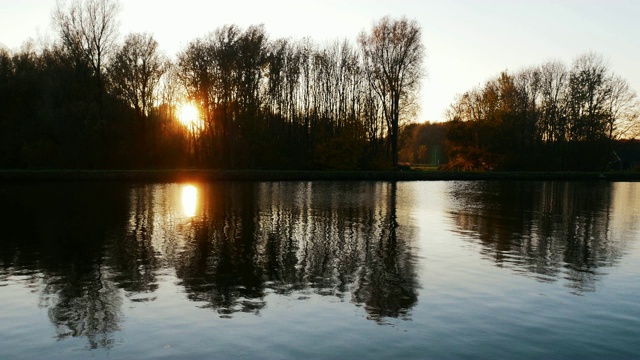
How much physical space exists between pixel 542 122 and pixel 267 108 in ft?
148

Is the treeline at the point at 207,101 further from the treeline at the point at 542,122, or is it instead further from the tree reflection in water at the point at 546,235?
the tree reflection in water at the point at 546,235

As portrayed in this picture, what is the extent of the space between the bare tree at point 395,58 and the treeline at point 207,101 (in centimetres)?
15

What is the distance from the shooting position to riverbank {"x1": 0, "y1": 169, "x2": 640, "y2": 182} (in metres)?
56.2

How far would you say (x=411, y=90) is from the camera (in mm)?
77188

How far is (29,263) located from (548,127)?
86063 mm

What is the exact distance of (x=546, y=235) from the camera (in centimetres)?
2305

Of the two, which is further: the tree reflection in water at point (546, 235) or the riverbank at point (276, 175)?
the riverbank at point (276, 175)

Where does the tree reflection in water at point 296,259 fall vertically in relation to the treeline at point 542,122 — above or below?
below

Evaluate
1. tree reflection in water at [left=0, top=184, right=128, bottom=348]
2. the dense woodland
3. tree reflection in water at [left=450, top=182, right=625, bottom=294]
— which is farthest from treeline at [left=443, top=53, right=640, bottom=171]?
tree reflection in water at [left=0, top=184, right=128, bottom=348]

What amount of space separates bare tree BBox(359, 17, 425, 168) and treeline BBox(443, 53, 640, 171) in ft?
40.0

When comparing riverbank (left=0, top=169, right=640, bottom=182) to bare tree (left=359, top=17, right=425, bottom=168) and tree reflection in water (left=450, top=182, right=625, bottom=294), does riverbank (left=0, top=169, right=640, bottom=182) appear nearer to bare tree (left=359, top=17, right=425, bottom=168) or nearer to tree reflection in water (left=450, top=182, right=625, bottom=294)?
bare tree (left=359, top=17, right=425, bottom=168)

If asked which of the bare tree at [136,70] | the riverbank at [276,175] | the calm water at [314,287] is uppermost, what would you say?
the bare tree at [136,70]

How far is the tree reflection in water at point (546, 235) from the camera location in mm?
16266

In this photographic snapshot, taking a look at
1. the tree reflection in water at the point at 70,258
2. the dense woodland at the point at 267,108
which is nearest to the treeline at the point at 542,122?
the dense woodland at the point at 267,108
